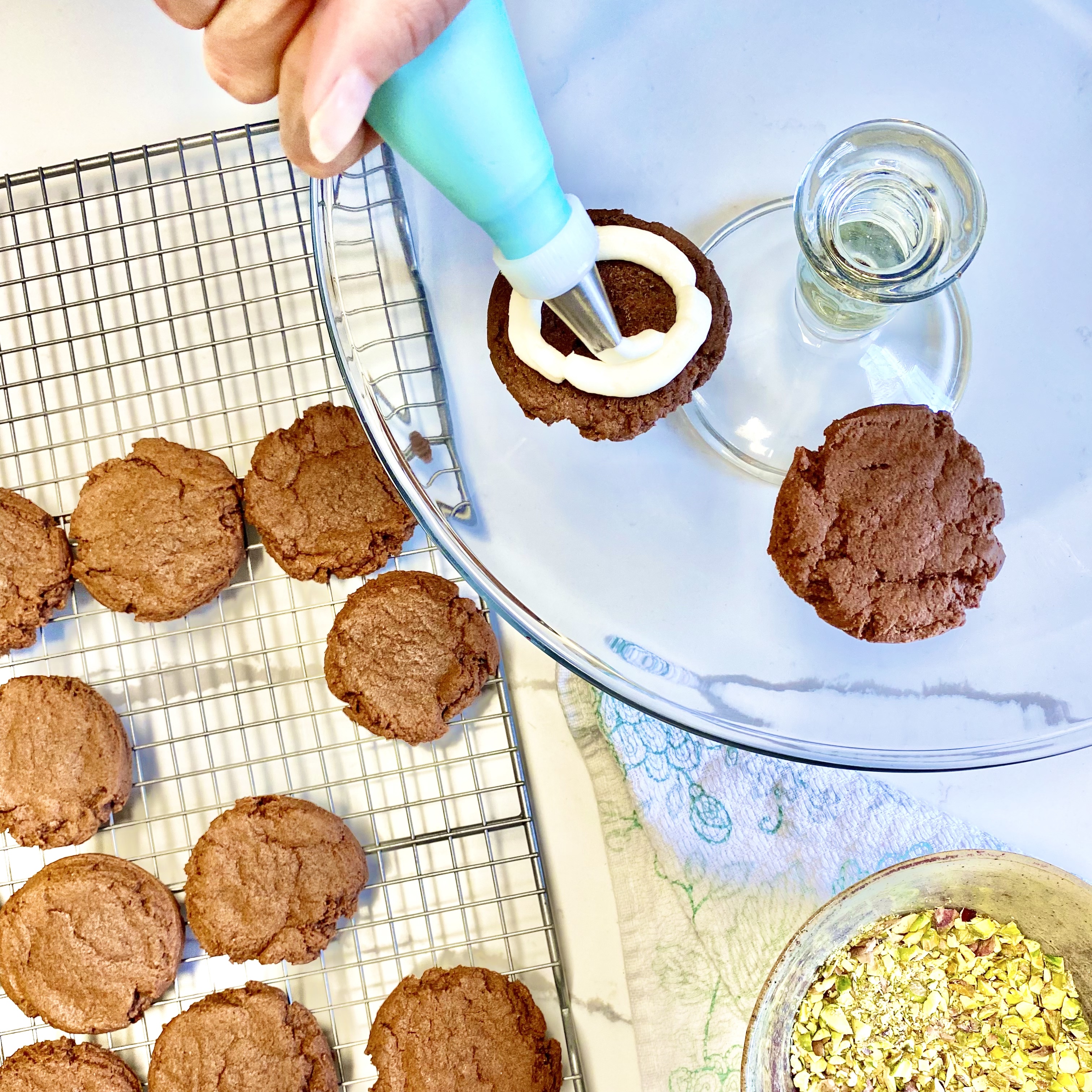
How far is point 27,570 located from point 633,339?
2.42 ft

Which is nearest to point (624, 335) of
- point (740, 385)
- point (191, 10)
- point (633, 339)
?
point (633, 339)

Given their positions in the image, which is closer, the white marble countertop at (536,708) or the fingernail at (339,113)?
the fingernail at (339,113)

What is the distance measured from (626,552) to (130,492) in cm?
61

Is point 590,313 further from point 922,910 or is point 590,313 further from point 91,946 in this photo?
point 91,946

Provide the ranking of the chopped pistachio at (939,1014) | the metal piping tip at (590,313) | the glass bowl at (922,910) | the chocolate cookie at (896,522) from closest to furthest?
1. the metal piping tip at (590,313)
2. the chocolate cookie at (896,522)
3. the glass bowl at (922,910)
4. the chopped pistachio at (939,1014)

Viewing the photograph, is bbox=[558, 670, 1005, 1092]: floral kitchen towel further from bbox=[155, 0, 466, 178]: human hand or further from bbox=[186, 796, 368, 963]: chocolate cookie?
bbox=[155, 0, 466, 178]: human hand

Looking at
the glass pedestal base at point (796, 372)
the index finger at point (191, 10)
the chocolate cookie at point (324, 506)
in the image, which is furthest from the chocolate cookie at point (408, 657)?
the index finger at point (191, 10)

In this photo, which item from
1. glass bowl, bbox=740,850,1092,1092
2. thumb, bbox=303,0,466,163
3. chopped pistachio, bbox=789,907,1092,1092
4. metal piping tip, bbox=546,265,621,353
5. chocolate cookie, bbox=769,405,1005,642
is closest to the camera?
thumb, bbox=303,0,466,163

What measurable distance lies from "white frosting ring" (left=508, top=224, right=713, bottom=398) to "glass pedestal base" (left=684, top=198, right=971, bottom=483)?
8cm

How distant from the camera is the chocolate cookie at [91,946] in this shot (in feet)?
3.64

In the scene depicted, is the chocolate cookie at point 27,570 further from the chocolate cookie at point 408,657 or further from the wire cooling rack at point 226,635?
the chocolate cookie at point 408,657

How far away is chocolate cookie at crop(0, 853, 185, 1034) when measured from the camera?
3.64ft

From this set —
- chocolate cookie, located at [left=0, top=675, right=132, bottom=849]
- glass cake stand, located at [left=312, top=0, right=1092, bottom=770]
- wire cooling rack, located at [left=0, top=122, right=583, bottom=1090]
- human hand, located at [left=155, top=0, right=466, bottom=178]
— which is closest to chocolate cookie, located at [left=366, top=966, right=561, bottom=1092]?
wire cooling rack, located at [left=0, top=122, right=583, bottom=1090]

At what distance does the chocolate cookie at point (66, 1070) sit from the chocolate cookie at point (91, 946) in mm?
31
